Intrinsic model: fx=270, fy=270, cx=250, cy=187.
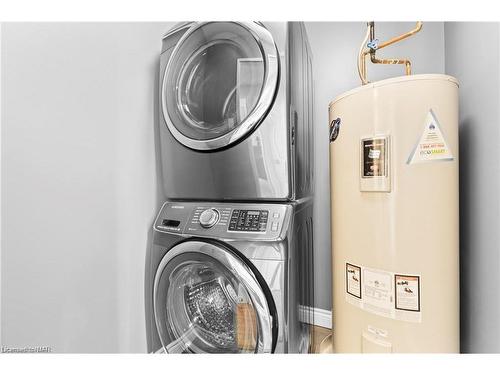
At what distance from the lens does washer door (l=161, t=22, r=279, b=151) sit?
1.07 meters

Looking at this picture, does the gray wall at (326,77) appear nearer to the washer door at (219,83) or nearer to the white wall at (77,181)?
the washer door at (219,83)

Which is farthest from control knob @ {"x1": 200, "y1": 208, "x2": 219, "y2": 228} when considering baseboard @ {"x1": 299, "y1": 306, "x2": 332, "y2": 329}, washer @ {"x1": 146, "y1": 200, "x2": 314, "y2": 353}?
baseboard @ {"x1": 299, "y1": 306, "x2": 332, "y2": 329}

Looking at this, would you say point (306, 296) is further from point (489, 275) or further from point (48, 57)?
point (48, 57)

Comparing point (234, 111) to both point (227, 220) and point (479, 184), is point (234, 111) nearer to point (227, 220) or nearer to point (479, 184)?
point (227, 220)

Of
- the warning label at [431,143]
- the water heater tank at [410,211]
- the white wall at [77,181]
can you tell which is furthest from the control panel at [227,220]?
the warning label at [431,143]

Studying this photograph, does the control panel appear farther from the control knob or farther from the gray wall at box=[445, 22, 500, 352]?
the gray wall at box=[445, 22, 500, 352]

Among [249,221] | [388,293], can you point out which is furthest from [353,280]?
[249,221]

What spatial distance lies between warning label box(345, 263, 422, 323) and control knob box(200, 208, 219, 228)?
0.57 meters

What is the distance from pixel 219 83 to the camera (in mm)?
1197

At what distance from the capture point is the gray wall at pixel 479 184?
2.78ft

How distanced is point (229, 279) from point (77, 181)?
0.77 m
